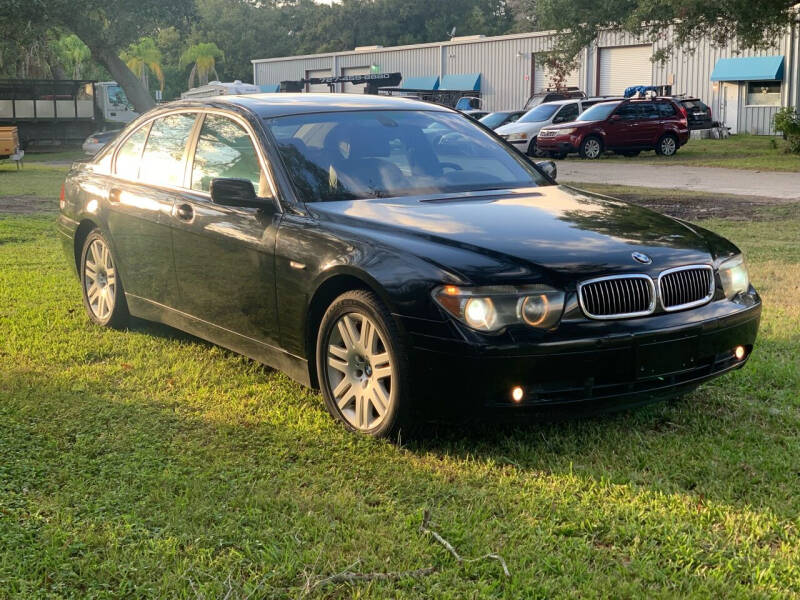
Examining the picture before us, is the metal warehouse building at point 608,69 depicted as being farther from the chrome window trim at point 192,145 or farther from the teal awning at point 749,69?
the chrome window trim at point 192,145

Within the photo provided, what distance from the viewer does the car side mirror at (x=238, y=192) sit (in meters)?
5.03

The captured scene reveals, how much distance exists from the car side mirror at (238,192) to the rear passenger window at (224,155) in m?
0.12

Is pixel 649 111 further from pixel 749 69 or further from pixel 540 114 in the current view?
pixel 749 69

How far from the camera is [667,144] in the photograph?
30.3 meters

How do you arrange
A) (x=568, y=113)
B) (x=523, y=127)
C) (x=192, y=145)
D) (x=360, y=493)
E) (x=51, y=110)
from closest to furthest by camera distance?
(x=360, y=493), (x=192, y=145), (x=523, y=127), (x=568, y=113), (x=51, y=110)

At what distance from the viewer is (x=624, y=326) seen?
4133 millimetres

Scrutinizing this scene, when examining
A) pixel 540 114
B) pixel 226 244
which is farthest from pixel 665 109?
pixel 226 244

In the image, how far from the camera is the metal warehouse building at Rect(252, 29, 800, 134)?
145ft

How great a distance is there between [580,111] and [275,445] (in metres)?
28.6

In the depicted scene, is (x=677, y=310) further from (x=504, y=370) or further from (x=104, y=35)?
(x=104, y=35)

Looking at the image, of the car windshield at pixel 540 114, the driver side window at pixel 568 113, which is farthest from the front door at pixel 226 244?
the driver side window at pixel 568 113

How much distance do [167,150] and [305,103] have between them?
103 centimetres

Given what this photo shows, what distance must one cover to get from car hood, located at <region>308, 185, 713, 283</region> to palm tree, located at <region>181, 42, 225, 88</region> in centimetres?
8207

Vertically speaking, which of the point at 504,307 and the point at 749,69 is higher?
the point at 749,69
